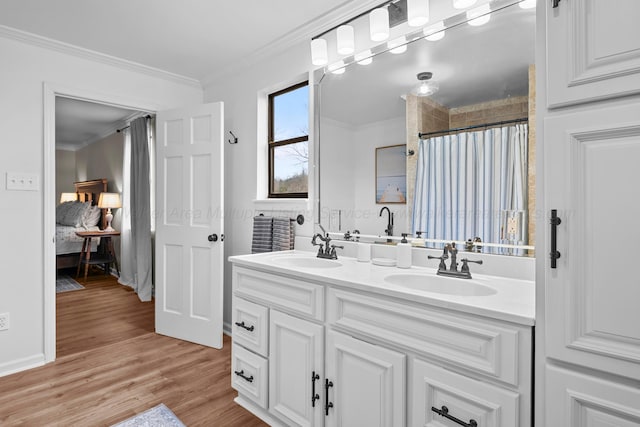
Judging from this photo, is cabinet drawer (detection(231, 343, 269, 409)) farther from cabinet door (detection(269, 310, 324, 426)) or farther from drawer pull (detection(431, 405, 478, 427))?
drawer pull (detection(431, 405, 478, 427))

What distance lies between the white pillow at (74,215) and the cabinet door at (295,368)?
18.1 ft

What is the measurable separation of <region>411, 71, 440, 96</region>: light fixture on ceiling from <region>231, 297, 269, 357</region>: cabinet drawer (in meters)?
1.39

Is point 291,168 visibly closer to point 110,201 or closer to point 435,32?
point 435,32

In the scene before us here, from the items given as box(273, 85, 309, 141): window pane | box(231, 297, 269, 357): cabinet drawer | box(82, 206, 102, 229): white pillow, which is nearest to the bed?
box(82, 206, 102, 229): white pillow

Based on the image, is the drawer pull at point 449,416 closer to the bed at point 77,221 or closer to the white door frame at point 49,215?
the white door frame at point 49,215

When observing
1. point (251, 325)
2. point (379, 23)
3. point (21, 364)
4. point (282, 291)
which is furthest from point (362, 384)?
point (21, 364)

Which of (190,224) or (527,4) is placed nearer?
(527,4)

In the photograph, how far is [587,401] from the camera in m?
0.90

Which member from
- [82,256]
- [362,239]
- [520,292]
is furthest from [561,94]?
[82,256]

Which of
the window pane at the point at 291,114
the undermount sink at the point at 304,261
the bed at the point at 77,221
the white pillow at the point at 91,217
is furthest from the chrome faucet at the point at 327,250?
the white pillow at the point at 91,217

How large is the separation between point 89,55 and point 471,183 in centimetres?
305

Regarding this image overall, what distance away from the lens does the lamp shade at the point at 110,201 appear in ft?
18.3

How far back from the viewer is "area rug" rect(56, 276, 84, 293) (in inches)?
185

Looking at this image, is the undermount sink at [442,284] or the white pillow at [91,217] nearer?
the undermount sink at [442,284]
